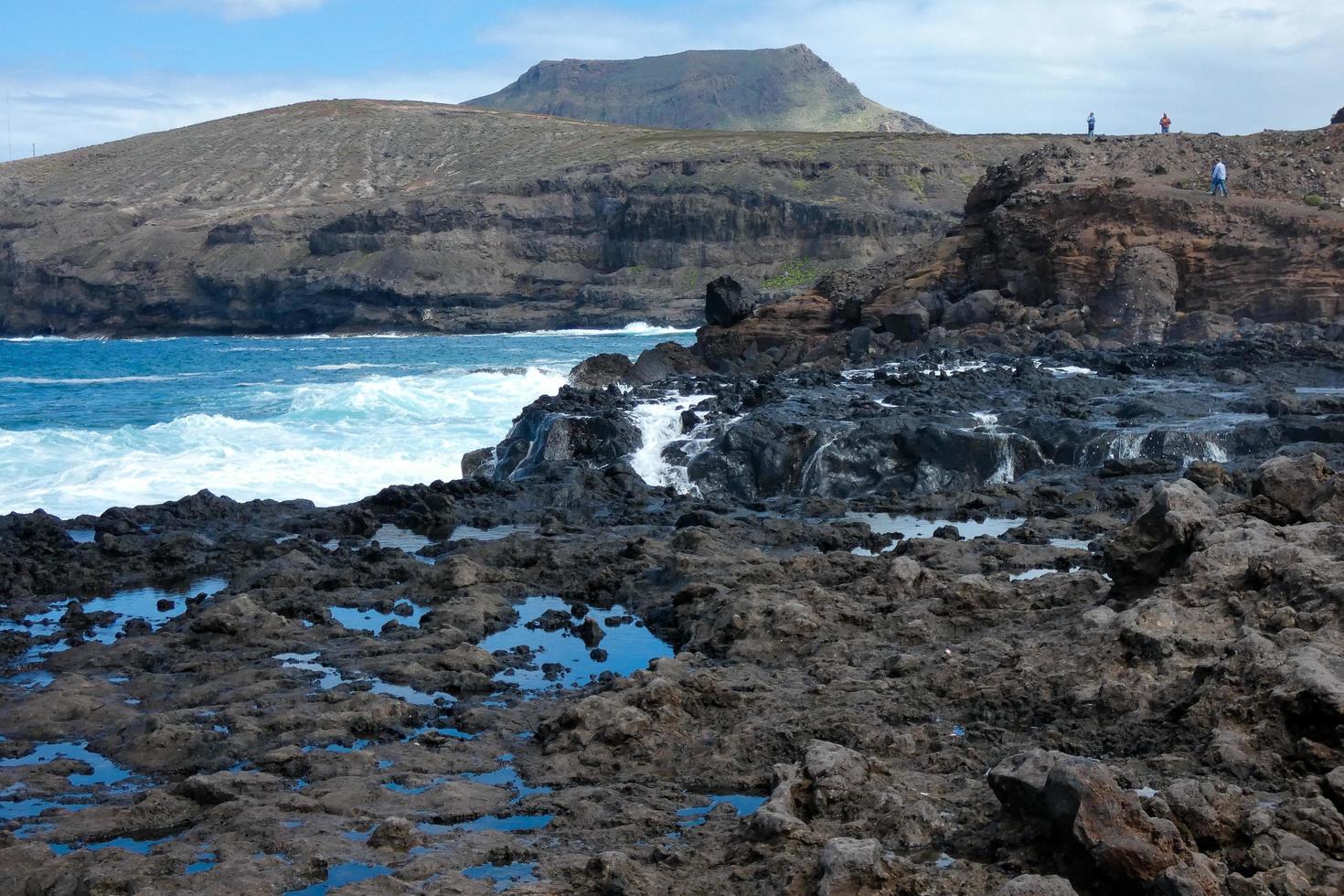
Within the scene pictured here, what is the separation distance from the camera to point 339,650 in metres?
10.2

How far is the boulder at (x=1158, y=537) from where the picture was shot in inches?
335

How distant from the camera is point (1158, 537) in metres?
8.63

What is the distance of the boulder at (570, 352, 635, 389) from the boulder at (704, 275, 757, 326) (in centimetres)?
584

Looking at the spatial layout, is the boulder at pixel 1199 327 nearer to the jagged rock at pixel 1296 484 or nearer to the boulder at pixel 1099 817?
the jagged rock at pixel 1296 484

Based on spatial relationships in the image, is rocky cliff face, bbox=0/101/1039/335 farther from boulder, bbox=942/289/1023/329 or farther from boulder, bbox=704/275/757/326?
boulder, bbox=942/289/1023/329

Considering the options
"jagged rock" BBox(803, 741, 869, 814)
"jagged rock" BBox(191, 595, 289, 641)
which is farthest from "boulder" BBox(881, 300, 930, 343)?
"jagged rock" BBox(803, 741, 869, 814)

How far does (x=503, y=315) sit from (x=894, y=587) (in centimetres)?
8369

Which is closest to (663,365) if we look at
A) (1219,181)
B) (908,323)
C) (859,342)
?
(859,342)

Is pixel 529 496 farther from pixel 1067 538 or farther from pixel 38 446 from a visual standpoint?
pixel 38 446

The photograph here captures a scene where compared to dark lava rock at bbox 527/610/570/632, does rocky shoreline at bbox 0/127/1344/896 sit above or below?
above

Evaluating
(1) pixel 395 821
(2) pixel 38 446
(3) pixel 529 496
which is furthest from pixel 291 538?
(2) pixel 38 446

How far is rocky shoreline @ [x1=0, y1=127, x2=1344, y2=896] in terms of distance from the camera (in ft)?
18.5

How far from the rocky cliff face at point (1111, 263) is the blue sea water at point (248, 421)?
828cm

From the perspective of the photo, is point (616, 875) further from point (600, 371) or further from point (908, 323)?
point (908, 323)
